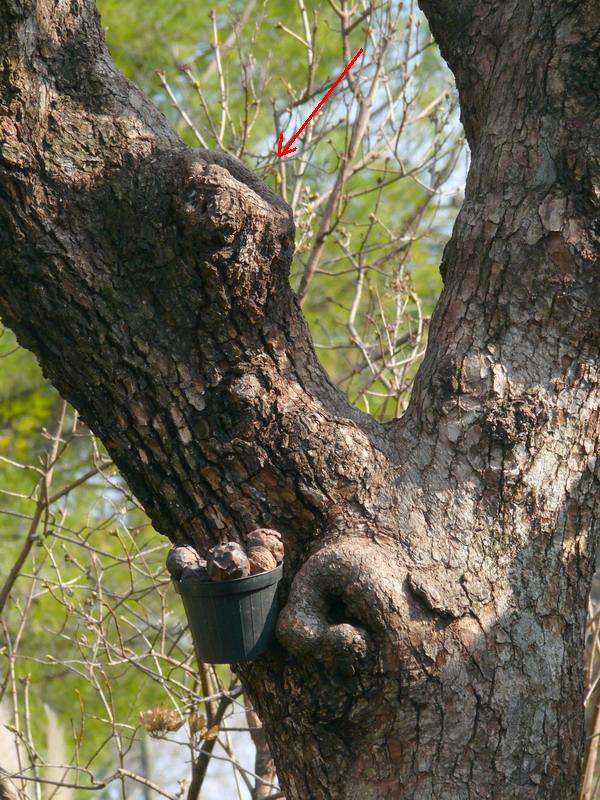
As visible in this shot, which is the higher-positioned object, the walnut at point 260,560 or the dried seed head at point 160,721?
the walnut at point 260,560

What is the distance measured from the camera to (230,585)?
1.82 metres

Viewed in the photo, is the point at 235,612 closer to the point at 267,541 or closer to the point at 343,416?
the point at 267,541

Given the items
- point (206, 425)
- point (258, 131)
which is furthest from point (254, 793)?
point (258, 131)

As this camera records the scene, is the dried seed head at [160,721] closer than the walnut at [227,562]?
No

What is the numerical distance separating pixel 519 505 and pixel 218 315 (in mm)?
790

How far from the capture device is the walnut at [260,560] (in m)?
1.85

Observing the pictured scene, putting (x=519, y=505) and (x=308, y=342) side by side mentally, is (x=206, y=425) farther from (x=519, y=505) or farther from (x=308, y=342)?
(x=519, y=505)

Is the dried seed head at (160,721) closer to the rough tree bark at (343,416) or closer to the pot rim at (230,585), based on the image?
the rough tree bark at (343,416)

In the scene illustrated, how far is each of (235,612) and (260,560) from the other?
0.39 feet

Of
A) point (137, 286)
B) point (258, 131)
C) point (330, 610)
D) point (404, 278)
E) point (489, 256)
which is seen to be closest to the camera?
point (330, 610)

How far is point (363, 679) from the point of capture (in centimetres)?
183

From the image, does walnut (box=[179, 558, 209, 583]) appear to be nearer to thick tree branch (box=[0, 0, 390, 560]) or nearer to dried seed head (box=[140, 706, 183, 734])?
thick tree branch (box=[0, 0, 390, 560])

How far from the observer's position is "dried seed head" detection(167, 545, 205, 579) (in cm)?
186

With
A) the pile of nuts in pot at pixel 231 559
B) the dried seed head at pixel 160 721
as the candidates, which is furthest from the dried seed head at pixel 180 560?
the dried seed head at pixel 160 721
